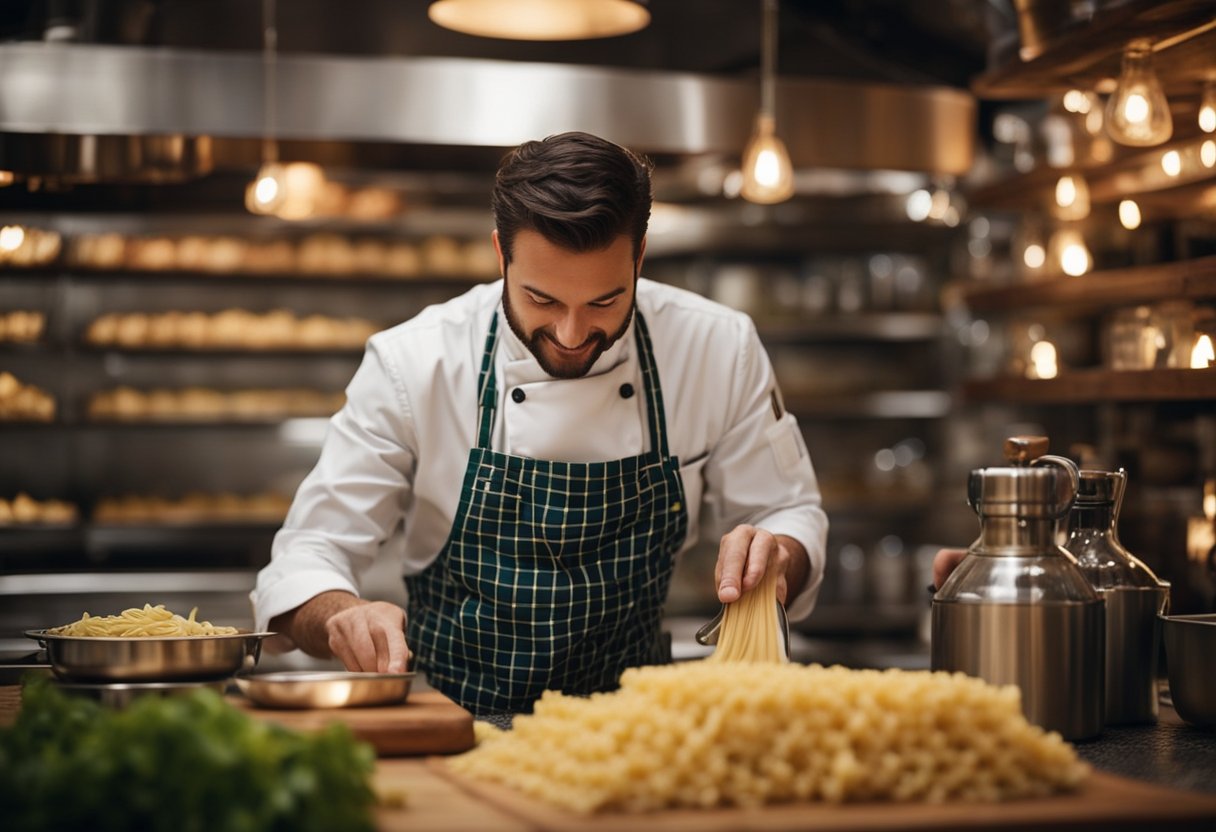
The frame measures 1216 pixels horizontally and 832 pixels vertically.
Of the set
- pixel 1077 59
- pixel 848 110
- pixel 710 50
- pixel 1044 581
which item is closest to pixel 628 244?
pixel 1044 581

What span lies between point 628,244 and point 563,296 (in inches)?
5.2

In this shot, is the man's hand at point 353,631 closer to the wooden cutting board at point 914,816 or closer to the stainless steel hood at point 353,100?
the wooden cutting board at point 914,816

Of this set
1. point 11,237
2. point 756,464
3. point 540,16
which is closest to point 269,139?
point 11,237

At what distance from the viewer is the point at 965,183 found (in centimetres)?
566

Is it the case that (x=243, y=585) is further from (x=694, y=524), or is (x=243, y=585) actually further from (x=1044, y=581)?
(x=1044, y=581)

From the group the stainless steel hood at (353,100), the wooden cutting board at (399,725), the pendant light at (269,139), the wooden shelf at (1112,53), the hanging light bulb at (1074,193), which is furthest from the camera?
the stainless steel hood at (353,100)

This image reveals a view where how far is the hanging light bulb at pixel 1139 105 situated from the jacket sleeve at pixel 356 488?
133 centimetres

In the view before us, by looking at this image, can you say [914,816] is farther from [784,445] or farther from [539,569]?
[784,445]

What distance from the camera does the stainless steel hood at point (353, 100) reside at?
12.3ft

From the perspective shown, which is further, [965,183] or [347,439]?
[965,183]

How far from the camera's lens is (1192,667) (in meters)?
1.83

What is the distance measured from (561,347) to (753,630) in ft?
1.78

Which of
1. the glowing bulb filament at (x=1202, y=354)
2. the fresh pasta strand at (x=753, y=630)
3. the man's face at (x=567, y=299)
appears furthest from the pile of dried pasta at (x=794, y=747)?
the glowing bulb filament at (x=1202, y=354)

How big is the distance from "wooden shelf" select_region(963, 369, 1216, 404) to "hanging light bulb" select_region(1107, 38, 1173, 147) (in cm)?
43
